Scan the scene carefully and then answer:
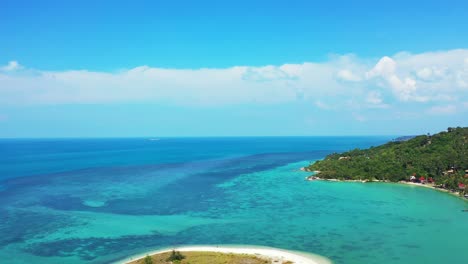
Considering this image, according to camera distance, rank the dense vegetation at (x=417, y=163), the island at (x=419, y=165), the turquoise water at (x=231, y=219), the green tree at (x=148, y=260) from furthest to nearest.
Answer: the dense vegetation at (x=417, y=163) < the island at (x=419, y=165) < the turquoise water at (x=231, y=219) < the green tree at (x=148, y=260)

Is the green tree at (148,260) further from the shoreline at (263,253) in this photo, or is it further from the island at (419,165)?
the island at (419,165)

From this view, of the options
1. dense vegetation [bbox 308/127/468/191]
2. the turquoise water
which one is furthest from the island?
the turquoise water

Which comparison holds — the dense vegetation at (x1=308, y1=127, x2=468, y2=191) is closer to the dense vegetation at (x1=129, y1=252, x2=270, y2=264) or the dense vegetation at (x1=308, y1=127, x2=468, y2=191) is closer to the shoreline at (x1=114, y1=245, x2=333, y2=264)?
the shoreline at (x1=114, y1=245, x2=333, y2=264)

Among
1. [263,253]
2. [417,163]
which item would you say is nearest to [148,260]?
[263,253]

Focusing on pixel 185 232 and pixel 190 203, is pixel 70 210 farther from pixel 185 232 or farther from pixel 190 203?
pixel 185 232

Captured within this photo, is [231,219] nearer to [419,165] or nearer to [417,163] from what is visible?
[419,165]

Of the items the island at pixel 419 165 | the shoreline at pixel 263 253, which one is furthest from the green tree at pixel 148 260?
the island at pixel 419 165
